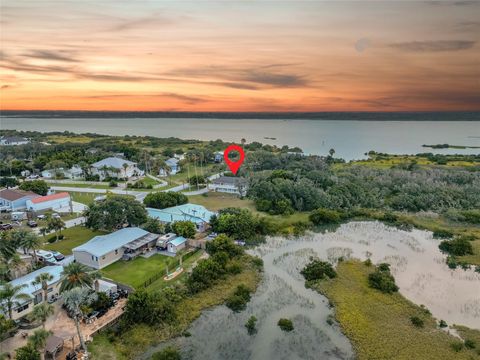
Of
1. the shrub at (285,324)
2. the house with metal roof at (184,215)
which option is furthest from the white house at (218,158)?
the shrub at (285,324)

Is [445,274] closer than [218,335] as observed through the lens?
No

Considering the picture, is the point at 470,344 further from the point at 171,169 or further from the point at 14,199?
the point at 171,169

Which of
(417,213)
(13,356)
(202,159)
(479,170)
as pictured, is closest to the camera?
(13,356)

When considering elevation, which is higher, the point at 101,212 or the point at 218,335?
the point at 101,212

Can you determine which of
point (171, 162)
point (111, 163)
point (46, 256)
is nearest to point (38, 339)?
point (46, 256)

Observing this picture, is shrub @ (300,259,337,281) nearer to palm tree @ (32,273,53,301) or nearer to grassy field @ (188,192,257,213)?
grassy field @ (188,192,257,213)

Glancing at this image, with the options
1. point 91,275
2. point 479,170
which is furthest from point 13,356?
point 479,170

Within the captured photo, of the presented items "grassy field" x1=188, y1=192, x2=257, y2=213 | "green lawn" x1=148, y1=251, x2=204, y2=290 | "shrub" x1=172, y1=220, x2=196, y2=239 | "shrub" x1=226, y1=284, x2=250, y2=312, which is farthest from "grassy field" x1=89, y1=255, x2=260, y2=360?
"grassy field" x1=188, y1=192, x2=257, y2=213

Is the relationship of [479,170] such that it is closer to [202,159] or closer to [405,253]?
[405,253]
